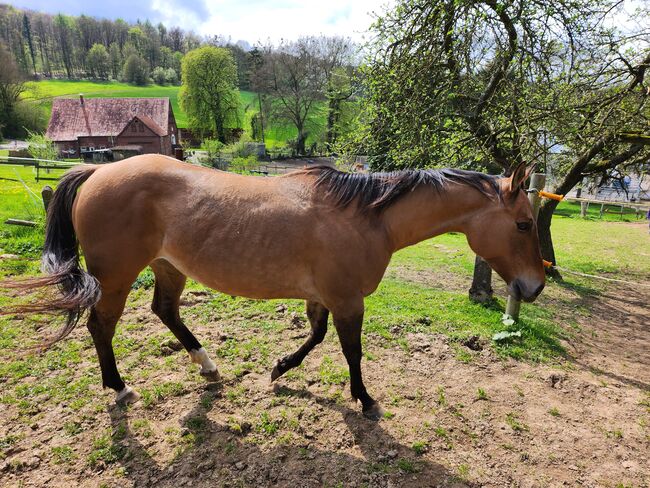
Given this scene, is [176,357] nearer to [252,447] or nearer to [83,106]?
[252,447]

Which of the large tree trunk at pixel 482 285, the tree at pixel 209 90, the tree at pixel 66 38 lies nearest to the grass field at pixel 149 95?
the tree at pixel 209 90

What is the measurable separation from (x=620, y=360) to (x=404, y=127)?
4.10 metres

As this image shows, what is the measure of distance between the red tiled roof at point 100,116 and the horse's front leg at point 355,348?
4585cm

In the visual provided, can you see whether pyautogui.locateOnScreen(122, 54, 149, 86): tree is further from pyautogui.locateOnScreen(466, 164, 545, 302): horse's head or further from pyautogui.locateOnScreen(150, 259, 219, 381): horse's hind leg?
pyautogui.locateOnScreen(466, 164, 545, 302): horse's head

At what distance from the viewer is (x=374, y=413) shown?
2994 mm

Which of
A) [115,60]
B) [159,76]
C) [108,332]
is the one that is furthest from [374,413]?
[115,60]

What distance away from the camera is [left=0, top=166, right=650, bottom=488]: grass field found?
2.52 m

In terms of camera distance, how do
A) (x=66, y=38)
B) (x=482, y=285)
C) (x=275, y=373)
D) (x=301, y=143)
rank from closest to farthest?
(x=275, y=373), (x=482, y=285), (x=301, y=143), (x=66, y=38)

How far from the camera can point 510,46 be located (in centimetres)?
524

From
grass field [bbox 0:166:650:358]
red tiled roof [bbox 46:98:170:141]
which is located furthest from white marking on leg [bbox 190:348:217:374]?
red tiled roof [bbox 46:98:170:141]

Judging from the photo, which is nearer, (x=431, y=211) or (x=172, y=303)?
(x=431, y=211)

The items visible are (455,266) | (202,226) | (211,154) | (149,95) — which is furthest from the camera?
(149,95)

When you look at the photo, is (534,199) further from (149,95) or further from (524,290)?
A: (149,95)

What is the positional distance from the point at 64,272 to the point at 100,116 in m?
49.8
